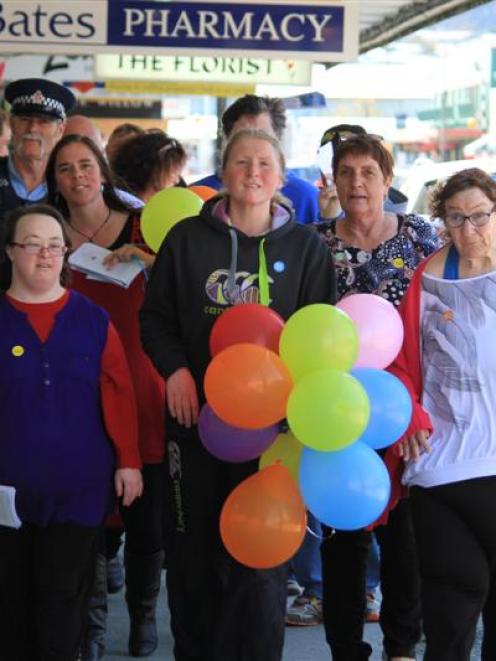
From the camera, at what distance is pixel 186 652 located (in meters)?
4.70

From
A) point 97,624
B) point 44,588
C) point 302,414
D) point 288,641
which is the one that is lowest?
point 288,641

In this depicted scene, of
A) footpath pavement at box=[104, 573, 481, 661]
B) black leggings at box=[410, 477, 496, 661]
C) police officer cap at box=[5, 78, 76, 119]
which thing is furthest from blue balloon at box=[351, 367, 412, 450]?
police officer cap at box=[5, 78, 76, 119]

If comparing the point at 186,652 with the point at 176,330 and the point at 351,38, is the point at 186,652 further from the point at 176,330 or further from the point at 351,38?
the point at 351,38

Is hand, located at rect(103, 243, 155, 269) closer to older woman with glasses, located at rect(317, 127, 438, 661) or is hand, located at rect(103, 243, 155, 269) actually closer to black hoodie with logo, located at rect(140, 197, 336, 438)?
black hoodie with logo, located at rect(140, 197, 336, 438)

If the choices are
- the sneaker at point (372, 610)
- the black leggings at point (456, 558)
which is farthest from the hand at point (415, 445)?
the sneaker at point (372, 610)

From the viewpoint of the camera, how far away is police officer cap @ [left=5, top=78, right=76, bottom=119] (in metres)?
→ 6.14

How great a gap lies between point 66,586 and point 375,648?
178 cm

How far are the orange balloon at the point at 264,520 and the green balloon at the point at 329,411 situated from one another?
27cm

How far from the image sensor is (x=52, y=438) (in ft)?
14.8

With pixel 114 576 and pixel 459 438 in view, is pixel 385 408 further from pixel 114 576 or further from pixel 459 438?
pixel 114 576

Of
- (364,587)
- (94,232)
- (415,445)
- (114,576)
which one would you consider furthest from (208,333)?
(114,576)

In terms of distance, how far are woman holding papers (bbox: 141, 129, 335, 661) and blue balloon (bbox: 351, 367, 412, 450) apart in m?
0.52

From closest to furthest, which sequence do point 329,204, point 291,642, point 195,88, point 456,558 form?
point 456,558 < point 291,642 < point 329,204 < point 195,88

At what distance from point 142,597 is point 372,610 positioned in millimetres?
1176
